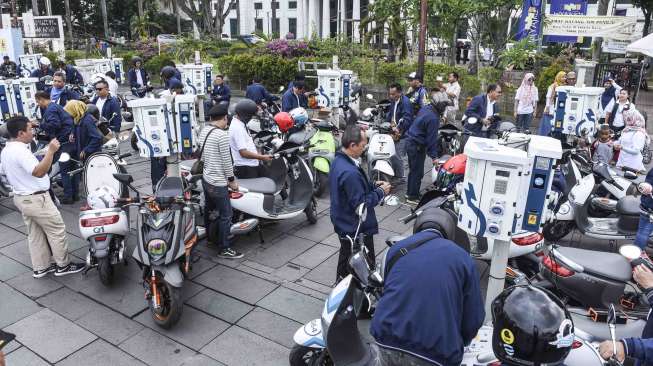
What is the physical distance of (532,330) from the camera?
6.91 ft

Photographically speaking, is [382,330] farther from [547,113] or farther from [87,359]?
[547,113]

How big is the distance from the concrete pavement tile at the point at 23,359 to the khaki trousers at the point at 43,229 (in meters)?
1.37

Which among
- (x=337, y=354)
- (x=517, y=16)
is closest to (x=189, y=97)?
(x=337, y=354)

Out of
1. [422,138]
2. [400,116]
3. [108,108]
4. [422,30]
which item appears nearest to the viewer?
[422,138]

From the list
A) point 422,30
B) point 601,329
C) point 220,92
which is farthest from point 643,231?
point 220,92

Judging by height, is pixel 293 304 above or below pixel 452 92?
below

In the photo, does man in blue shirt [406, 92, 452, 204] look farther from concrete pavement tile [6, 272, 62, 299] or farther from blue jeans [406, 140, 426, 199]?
concrete pavement tile [6, 272, 62, 299]

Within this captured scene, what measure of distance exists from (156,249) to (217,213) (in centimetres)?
155

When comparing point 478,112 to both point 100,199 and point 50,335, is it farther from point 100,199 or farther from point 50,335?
point 50,335

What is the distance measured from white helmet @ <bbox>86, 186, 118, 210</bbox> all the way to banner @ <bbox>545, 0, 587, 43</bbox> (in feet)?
48.1

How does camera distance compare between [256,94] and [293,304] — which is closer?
[293,304]

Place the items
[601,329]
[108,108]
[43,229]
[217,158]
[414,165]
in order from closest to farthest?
[601,329], [43,229], [217,158], [414,165], [108,108]

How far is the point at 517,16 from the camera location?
16.0 metres

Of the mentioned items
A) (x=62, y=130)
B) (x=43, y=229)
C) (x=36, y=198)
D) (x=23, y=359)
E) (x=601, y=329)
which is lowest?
(x=23, y=359)
